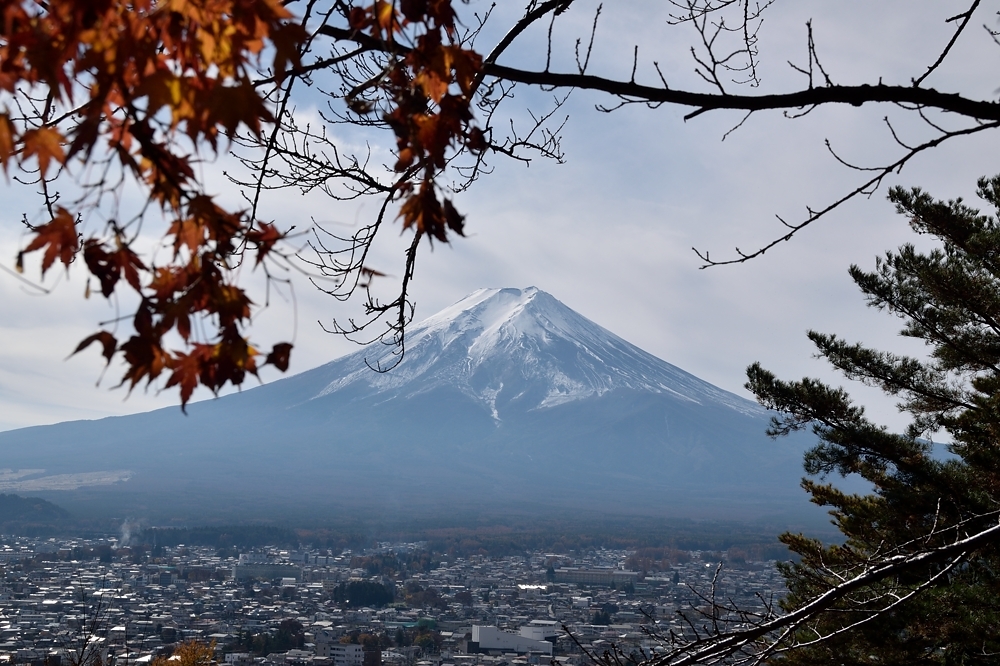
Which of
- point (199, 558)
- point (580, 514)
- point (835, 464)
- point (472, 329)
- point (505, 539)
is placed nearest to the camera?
point (835, 464)

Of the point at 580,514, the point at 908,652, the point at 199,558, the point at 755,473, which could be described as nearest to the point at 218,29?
the point at 908,652

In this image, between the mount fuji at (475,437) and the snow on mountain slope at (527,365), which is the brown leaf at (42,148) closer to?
the mount fuji at (475,437)

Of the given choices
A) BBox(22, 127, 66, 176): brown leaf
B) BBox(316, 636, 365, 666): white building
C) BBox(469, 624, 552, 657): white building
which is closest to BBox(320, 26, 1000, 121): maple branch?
BBox(22, 127, 66, 176): brown leaf

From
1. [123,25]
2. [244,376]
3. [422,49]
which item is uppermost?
[422,49]

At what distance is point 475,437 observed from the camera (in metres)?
116

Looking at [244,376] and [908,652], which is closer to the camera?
[244,376]

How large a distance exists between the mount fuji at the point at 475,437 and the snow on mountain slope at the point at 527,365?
0.83 ft

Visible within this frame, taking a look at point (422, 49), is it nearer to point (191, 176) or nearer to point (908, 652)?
point (191, 176)

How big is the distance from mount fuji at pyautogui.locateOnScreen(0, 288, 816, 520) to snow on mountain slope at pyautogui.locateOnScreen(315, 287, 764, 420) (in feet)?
0.83

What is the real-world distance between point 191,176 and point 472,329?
128849 millimetres

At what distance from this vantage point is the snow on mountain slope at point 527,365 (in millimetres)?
122750

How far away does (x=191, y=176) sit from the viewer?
1454mm

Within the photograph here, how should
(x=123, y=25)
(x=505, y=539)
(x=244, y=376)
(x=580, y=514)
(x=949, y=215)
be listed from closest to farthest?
(x=123, y=25) < (x=244, y=376) < (x=949, y=215) < (x=505, y=539) < (x=580, y=514)

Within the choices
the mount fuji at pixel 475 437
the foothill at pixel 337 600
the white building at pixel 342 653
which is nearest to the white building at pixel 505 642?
the foothill at pixel 337 600
